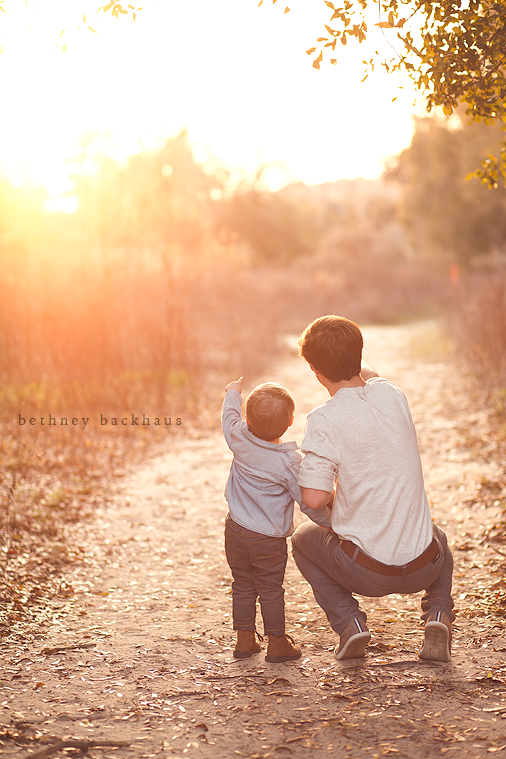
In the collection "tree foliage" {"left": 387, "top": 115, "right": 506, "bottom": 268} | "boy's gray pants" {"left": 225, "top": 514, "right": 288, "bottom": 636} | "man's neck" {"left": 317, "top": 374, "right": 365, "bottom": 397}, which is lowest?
"boy's gray pants" {"left": 225, "top": 514, "right": 288, "bottom": 636}

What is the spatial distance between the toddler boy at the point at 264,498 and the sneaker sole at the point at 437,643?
0.62m

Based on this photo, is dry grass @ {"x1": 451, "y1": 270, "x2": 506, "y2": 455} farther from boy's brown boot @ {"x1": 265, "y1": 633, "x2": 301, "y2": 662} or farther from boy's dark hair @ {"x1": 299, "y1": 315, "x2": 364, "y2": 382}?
boy's dark hair @ {"x1": 299, "y1": 315, "x2": 364, "y2": 382}

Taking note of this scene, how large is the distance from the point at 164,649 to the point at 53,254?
9986mm

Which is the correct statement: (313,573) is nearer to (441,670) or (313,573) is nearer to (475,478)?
(441,670)

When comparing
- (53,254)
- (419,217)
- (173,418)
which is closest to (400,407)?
(173,418)

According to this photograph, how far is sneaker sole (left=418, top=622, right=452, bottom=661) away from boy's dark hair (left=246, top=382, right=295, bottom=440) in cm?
Answer: 110

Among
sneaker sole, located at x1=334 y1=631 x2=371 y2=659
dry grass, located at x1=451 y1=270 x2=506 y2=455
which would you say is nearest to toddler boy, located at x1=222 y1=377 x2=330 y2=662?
sneaker sole, located at x1=334 y1=631 x2=371 y2=659

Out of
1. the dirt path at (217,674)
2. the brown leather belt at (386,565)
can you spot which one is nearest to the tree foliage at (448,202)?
the dirt path at (217,674)

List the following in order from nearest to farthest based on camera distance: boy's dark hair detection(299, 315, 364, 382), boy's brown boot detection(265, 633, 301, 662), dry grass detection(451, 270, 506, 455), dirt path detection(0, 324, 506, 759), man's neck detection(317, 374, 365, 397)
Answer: dirt path detection(0, 324, 506, 759) → boy's dark hair detection(299, 315, 364, 382) → man's neck detection(317, 374, 365, 397) → boy's brown boot detection(265, 633, 301, 662) → dry grass detection(451, 270, 506, 455)

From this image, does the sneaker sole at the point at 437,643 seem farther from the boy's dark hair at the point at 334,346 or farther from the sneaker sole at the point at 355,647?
the boy's dark hair at the point at 334,346

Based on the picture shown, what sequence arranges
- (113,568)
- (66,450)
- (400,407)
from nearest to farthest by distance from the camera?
(400,407), (113,568), (66,450)

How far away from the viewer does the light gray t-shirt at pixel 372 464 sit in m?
3.15

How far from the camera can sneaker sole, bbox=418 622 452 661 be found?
3.37 metres

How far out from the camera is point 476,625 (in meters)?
3.88
